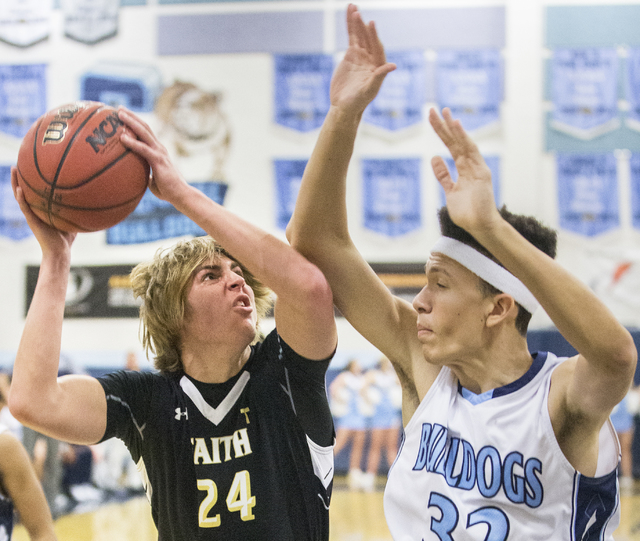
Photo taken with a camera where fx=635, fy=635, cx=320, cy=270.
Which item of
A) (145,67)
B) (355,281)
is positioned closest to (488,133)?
(145,67)

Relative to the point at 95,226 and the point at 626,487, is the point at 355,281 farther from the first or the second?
the point at 626,487

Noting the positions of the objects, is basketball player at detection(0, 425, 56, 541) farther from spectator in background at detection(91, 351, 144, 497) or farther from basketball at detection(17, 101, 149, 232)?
spectator in background at detection(91, 351, 144, 497)

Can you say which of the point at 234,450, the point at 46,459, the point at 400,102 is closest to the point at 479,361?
the point at 234,450

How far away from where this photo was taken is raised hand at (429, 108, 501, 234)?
1.58 m

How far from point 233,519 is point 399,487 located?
19.8 inches

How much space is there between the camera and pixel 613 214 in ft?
26.3

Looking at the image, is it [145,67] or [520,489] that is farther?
[145,67]

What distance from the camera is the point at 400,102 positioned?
8242 mm

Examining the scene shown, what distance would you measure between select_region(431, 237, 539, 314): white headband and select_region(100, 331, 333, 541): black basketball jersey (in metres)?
0.53

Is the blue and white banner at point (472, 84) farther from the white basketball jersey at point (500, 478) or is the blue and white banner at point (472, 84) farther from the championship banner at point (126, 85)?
the white basketball jersey at point (500, 478)

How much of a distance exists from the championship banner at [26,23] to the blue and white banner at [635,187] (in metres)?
7.80

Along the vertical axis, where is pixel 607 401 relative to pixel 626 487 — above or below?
above

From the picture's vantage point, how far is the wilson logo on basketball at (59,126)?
188 cm

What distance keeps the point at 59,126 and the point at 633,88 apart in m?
7.89
